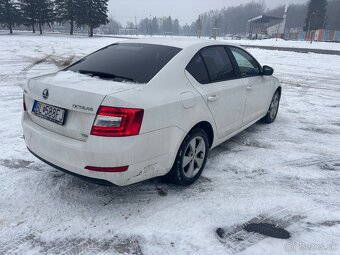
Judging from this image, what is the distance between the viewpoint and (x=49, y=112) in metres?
3.01

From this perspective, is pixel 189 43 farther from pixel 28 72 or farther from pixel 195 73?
pixel 28 72

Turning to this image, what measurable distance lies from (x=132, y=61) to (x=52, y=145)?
128 cm

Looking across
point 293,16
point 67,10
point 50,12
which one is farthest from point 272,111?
point 293,16

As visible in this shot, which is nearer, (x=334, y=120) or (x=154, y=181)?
(x=154, y=181)

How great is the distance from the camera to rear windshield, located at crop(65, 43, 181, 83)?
10.4 ft

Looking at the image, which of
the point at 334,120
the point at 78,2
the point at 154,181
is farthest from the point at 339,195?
the point at 78,2

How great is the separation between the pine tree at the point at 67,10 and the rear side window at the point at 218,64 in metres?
58.4

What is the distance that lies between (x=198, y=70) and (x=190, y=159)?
1.07 metres

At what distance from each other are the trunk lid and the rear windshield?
0.59 ft

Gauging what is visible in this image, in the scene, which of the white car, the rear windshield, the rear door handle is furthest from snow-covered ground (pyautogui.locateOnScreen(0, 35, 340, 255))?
the rear windshield

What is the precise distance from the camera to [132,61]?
343cm

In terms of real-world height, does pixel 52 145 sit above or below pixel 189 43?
below

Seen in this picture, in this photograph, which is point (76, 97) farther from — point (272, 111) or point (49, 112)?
point (272, 111)

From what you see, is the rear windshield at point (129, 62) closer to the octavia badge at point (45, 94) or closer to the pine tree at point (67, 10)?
the octavia badge at point (45, 94)
